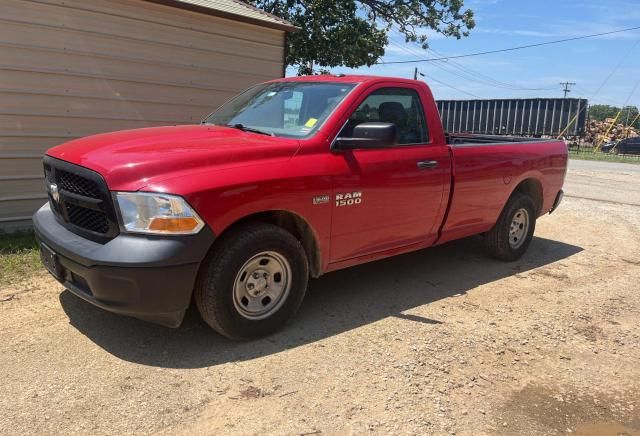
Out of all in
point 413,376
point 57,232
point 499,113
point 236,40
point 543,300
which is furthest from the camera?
point 499,113

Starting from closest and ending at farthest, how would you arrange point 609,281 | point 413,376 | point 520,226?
point 413,376 < point 609,281 < point 520,226

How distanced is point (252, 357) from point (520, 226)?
13.1 feet

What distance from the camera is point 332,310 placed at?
178 inches

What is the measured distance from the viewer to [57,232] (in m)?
3.75

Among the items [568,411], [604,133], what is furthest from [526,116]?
[568,411]

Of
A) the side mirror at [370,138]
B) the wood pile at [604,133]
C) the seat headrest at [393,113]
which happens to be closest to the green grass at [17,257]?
the side mirror at [370,138]

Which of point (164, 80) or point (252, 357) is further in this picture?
point (164, 80)

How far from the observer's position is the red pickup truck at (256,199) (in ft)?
10.8

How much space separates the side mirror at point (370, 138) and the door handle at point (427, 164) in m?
0.64

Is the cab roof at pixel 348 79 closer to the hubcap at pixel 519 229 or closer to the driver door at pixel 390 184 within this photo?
the driver door at pixel 390 184

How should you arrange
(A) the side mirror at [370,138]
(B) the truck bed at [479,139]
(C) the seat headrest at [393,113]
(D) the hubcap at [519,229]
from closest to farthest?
(A) the side mirror at [370,138] → (C) the seat headrest at [393,113] → (D) the hubcap at [519,229] → (B) the truck bed at [479,139]

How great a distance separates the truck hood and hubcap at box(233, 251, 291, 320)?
703mm

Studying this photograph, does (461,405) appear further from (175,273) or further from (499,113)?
(499,113)

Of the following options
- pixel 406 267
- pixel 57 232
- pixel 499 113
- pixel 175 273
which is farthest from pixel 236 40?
pixel 499 113
